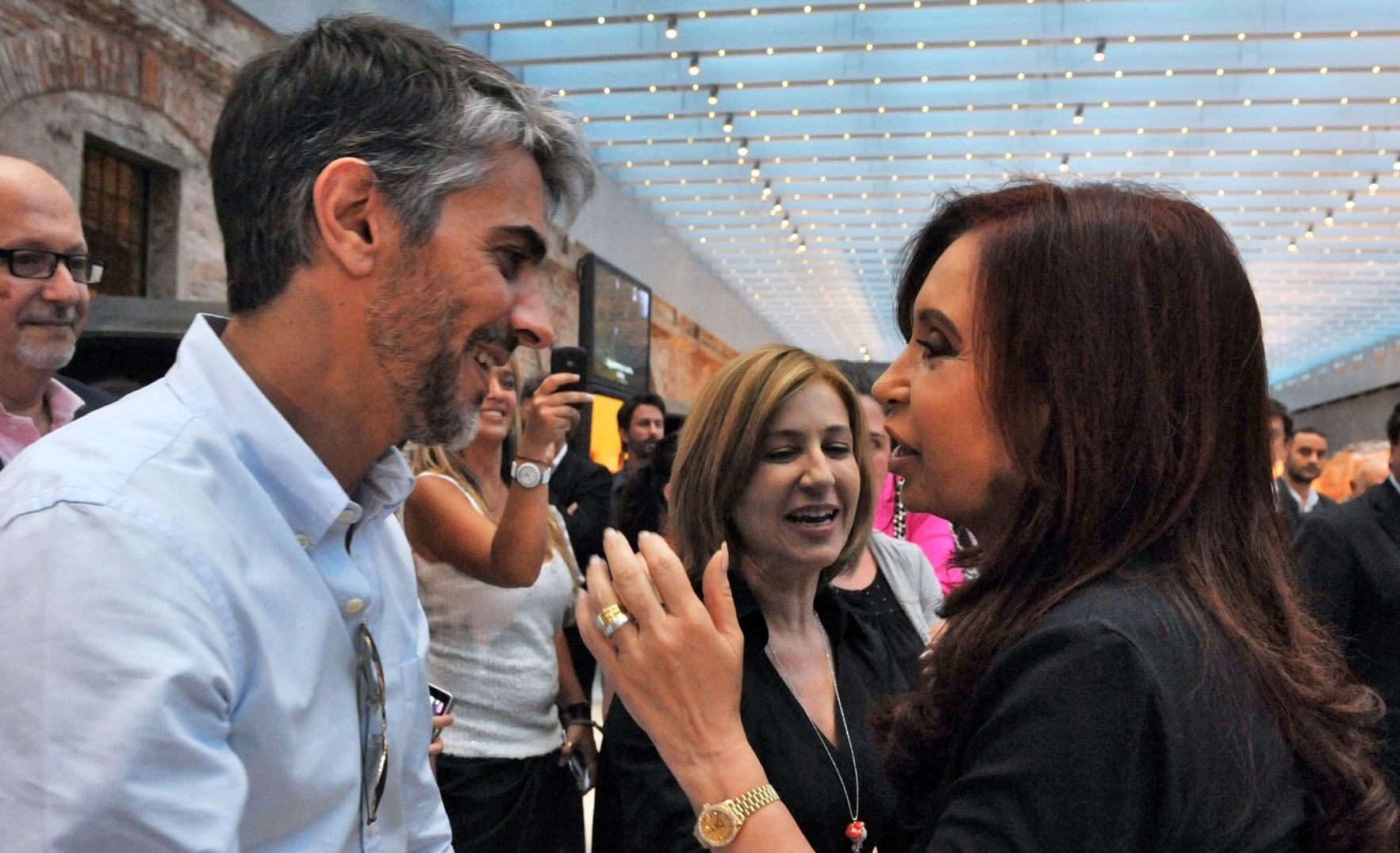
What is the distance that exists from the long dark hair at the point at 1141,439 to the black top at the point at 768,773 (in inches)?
26.4

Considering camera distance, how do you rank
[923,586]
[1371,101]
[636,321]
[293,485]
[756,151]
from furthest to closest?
1. [636,321]
2. [756,151]
3. [1371,101]
4. [923,586]
5. [293,485]

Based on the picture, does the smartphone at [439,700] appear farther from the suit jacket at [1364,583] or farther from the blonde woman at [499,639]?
the suit jacket at [1364,583]

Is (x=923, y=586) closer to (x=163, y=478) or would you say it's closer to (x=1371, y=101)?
(x=163, y=478)

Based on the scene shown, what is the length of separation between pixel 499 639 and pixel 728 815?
164 centimetres

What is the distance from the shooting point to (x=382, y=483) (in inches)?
55.7

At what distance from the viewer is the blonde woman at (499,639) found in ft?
8.86

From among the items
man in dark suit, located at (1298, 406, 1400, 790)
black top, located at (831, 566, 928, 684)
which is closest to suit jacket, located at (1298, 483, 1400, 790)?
man in dark suit, located at (1298, 406, 1400, 790)

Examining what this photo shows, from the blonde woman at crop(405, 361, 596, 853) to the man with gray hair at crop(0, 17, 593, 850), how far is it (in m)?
1.16

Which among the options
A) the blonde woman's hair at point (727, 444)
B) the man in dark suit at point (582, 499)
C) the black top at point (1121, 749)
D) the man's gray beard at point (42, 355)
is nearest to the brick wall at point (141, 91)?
the man in dark suit at point (582, 499)

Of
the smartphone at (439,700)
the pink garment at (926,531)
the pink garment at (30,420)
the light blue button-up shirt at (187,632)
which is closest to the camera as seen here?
the light blue button-up shirt at (187,632)

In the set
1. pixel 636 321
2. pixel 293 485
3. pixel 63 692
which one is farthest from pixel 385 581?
pixel 636 321

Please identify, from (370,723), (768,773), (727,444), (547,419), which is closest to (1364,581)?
(727,444)

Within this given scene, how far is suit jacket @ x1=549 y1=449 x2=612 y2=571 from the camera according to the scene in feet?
15.8

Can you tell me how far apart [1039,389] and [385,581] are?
0.86 metres
